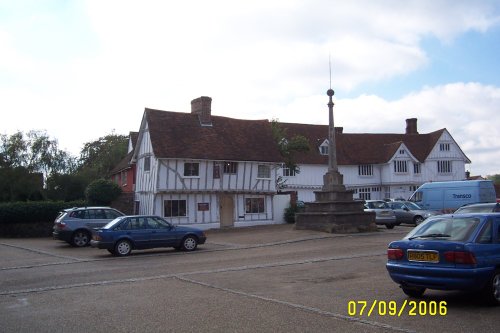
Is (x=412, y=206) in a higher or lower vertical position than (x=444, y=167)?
lower

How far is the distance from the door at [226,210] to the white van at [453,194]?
39.6ft

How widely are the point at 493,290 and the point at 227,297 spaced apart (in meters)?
4.68

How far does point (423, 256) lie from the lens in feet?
27.4

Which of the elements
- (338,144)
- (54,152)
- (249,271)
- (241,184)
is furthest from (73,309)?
(338,144)

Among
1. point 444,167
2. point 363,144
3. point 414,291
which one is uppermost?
point 363,144

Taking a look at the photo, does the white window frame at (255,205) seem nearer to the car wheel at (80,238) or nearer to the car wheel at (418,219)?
the car wheel at (418,219)

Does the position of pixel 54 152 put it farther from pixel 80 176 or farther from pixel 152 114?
pixel 152 114


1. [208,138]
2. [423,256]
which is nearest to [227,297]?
[423,256]

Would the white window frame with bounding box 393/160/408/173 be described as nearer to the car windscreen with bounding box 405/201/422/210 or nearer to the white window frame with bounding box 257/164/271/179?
the white window frame with bounding box 257/164/271/179

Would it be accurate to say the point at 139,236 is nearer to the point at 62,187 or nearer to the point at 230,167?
the point at 230,167

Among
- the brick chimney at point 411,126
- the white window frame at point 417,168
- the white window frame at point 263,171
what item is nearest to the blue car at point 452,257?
the white window frame at point 263,171

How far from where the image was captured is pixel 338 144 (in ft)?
189

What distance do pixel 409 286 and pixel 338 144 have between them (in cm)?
4970
